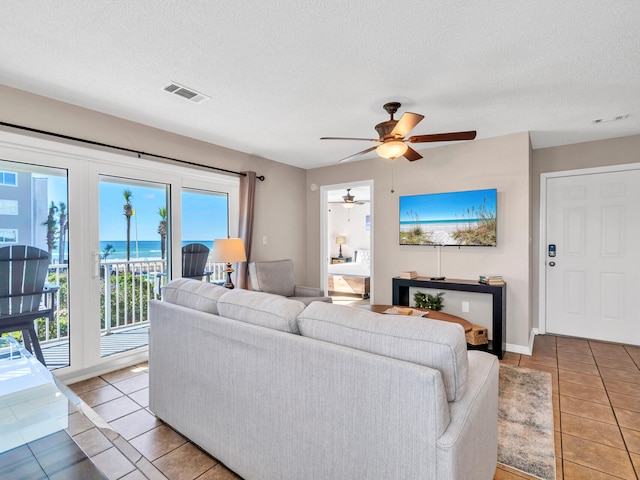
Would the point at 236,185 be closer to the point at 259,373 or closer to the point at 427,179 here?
the point at 427,179

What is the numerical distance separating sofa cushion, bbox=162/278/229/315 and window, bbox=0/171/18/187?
170cm

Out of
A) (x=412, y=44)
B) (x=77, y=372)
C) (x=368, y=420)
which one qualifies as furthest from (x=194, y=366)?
(x=412, y=44)

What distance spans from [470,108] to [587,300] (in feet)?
9.82

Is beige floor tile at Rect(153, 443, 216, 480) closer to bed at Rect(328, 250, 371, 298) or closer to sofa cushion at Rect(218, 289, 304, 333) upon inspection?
sofa cushion at Rect(218, 289, 304, 333)

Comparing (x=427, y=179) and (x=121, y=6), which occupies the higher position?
(x=121, y=6)

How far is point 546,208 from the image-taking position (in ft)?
14.2

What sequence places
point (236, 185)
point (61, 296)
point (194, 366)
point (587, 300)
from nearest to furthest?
1. point (194, 366)
2. point (61, 296)
3. point (587, 300)
4. point (236, 185)

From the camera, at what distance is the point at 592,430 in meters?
2.19

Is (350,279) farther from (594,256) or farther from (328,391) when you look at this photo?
(328,391)

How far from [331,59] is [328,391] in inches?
79.3

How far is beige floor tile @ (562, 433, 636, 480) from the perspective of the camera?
1.82 metres

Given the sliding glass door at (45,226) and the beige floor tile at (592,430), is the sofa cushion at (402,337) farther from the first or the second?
the sliding glass door at (45,226)

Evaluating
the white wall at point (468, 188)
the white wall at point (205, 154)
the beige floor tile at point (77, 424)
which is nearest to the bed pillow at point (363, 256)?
the white wall at point (205, 154)

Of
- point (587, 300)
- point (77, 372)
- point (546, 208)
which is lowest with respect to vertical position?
point (77, 372)
